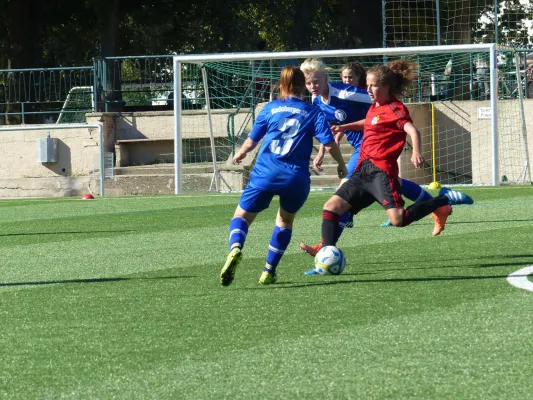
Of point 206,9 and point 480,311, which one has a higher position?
point 206,9

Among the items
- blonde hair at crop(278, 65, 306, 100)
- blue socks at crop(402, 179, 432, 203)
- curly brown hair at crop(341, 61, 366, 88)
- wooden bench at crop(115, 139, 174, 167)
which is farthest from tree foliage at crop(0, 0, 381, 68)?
blonde hair at crop(278, 65, 306, 100)

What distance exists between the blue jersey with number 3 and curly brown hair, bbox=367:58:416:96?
2.49 feet

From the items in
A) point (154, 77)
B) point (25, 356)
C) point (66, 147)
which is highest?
point (154, 77)

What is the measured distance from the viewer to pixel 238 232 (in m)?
7.24

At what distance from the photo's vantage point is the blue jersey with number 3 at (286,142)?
7.26 metres

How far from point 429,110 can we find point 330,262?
16.5 metres

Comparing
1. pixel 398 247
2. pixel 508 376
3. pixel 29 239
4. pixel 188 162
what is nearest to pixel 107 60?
pixel 188 162

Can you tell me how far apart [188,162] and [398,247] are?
15.1 meters

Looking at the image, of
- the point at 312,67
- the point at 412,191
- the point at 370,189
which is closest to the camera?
the point at 370,189

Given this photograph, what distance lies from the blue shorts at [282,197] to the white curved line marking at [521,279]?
4.73 ft

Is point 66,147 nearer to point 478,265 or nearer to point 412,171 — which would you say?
point 412,171

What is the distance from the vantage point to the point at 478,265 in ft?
25.8

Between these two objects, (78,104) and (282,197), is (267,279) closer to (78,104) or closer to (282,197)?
(282,197)

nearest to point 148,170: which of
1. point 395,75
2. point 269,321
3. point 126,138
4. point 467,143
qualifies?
point 126,138
